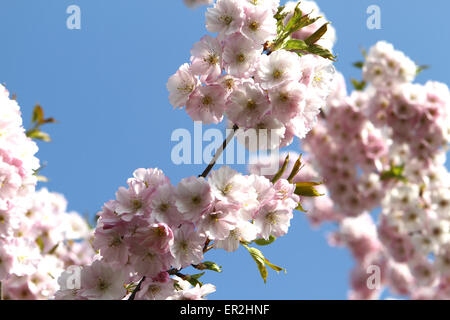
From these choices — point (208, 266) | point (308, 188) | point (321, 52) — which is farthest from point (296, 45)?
point (208, 266)

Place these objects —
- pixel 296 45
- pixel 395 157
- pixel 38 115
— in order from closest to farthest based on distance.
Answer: pixel 296 45 < pixel 38 115 < pixel 395 157

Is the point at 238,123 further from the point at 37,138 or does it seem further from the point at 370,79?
the point at 370,79

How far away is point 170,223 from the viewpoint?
5.19 ft

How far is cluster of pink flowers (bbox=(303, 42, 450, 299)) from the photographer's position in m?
4.89

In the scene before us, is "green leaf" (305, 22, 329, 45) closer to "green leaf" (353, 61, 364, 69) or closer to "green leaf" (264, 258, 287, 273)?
"green leaf" (264, 258, 287, 273)

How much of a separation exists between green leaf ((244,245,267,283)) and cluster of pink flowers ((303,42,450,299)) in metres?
3.71

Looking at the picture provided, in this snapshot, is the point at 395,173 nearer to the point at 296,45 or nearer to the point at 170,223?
the point at 296,45

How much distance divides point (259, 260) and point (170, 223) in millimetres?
413

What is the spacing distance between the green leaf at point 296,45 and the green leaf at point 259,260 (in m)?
0.83

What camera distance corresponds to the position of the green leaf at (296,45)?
179cm

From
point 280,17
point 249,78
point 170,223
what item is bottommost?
point 170,223

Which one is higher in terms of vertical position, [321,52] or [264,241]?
[321,52]

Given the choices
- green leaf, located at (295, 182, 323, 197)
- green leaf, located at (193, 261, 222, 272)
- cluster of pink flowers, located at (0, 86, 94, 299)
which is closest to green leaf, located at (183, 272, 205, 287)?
green leaf, located at (193, 261, 222, 272)

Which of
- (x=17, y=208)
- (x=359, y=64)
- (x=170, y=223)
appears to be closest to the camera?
(x=170, y=223)
